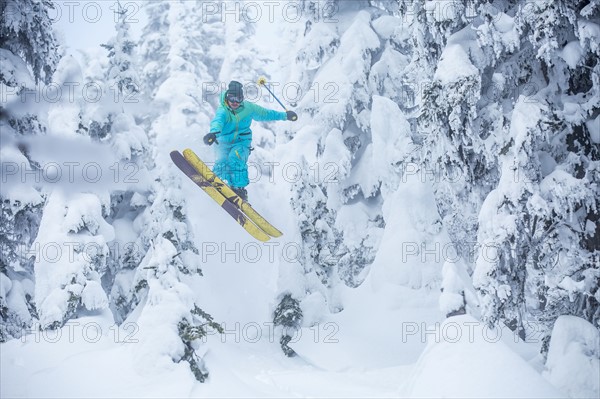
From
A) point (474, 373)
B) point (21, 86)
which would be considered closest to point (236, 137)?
point (21, 86)

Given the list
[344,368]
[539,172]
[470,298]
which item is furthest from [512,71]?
[344,368]

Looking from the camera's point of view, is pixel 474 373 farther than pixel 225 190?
No

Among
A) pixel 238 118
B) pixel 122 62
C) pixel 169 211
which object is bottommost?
pixel 169 211

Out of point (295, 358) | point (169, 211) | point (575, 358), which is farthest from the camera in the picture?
point (169, 211)

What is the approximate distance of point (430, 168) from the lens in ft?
28.5

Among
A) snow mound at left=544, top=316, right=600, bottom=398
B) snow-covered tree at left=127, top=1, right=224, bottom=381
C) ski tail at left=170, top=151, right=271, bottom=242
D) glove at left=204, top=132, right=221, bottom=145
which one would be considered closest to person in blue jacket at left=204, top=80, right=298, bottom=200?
ski tail at left=170, top=151, right=271, bottom=242

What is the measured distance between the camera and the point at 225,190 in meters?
12.3

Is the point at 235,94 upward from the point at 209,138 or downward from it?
upward

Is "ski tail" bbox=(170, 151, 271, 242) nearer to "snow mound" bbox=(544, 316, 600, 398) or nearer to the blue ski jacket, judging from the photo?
the blue ski jacket

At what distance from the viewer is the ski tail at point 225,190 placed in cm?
1228

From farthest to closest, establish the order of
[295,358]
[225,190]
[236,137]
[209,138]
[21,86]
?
[295,358], [225,190], [236,137], [209,138], [21,86]

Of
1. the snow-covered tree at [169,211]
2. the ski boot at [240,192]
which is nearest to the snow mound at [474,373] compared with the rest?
the snow-covered tree at [169,211]

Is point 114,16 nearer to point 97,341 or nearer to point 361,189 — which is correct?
point 361,189

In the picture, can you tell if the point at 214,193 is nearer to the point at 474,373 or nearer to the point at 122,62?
the point at 122,62
